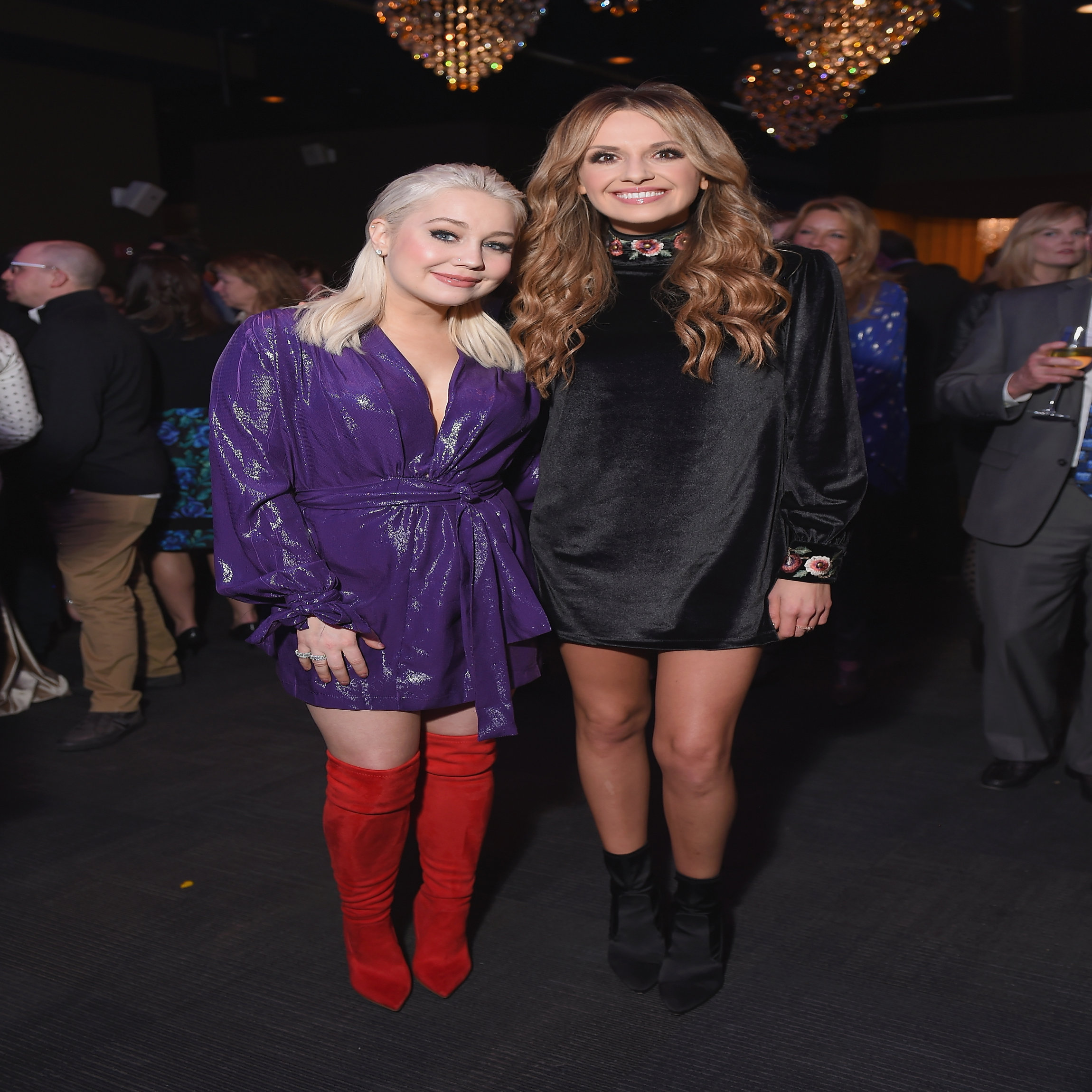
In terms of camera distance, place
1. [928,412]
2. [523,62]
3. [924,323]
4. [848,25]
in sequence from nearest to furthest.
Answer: [928,412] → [924,323] → [848,25] → [523,62]

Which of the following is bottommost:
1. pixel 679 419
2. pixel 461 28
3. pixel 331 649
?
pixel 331 649

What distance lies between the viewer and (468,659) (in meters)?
1.86

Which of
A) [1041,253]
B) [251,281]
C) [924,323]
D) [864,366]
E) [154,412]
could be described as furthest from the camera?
[924,323]

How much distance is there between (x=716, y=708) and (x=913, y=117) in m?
10.4

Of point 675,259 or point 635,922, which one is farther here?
point 635,922

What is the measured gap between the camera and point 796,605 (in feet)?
5.93

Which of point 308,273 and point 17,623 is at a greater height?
point 308,273

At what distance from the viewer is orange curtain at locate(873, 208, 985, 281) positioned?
1199 cm

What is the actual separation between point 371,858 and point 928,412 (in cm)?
351

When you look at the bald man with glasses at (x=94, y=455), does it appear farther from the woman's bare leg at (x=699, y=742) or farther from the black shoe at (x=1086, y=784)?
the black shoe at (x=1086, y=784)

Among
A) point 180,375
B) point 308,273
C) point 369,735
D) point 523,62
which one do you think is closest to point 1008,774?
point 369,735

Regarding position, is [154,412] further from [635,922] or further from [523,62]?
[523,62]

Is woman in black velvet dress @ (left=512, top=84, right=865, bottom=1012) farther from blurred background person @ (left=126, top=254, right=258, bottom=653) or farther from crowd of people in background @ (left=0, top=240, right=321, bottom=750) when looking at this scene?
blurred background person @ (left=126, top=254, right=258, bottom=653)

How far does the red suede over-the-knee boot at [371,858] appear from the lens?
1.86 m
